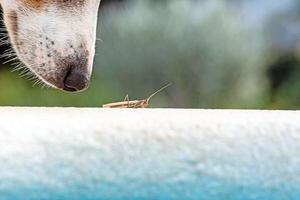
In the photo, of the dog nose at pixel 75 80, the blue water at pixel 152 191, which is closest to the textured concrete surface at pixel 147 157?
the blue water at pixel 152 191

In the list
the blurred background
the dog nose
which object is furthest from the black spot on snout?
the blurred background

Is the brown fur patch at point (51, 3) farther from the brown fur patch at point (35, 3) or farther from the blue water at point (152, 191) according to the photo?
the blue water at point (152, 191)

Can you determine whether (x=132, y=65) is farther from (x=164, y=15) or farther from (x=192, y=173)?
(x=192, y=173)

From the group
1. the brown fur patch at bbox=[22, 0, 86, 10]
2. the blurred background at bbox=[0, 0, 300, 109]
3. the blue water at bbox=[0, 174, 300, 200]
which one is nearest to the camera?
the blue water at bbox=[0, 174, 300, 200]

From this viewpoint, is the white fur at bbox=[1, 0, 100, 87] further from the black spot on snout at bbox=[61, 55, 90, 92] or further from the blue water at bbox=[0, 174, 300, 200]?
the blue water at bbox=[0, 174, 300, 200]

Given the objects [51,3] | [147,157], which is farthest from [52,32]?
[147,157]

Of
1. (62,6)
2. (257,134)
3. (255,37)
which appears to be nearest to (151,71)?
(255,37)

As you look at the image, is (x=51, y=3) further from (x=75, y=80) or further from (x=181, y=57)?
(x=181, y=57)
